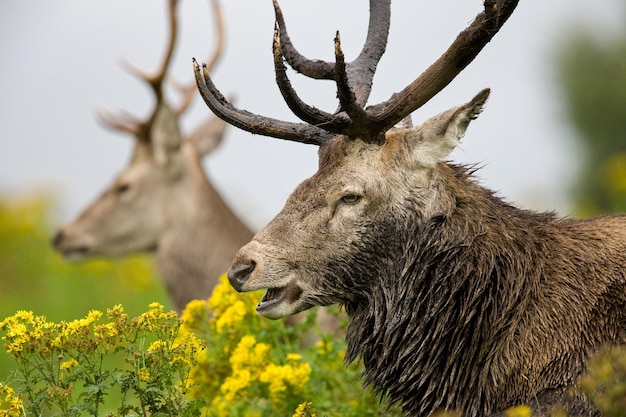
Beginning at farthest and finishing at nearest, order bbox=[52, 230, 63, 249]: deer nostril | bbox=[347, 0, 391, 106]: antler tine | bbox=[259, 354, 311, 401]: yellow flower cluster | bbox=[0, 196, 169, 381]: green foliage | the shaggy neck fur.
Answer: bbox=[0, 196, 169, 381]: green foliage → bbox=[52, 230, 63, 249]: deer nostril → bbox=[347, 0, 391, 106]: antler tine → bbox=[259, 354, 311, 401]: yellow flower cluster → the shaggy neck fur

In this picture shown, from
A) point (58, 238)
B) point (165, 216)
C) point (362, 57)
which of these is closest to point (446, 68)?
point (362, 57)

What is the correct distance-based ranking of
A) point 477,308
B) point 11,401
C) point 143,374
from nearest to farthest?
1. point 11,401
2. point 143,374
3. point 477,308

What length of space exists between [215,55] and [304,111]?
675cm

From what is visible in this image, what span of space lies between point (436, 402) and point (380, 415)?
66 centimetres

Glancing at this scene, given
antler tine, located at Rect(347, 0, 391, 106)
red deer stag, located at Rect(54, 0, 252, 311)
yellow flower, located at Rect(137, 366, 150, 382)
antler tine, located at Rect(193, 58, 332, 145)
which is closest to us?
yellow flower, located at Rect(137, 366, 150, 382)

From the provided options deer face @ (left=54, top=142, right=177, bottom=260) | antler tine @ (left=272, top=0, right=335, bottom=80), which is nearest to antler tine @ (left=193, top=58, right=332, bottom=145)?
antler tine @ (left=272, top=0, right=335, bottom=80)

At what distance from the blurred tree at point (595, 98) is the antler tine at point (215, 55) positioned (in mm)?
6227

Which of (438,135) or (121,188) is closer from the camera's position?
(438,135)

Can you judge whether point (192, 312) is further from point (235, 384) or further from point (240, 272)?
point (240, 272)

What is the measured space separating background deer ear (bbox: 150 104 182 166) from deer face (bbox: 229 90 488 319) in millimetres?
5295

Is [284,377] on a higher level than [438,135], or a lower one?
lower

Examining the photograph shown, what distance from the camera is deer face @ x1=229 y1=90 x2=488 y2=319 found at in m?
4.62

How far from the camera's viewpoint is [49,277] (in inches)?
567

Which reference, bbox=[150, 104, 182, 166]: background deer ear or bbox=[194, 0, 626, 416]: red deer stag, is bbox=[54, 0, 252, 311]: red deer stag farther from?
bbox=[194, 0, 626, 416]: red deer stag
